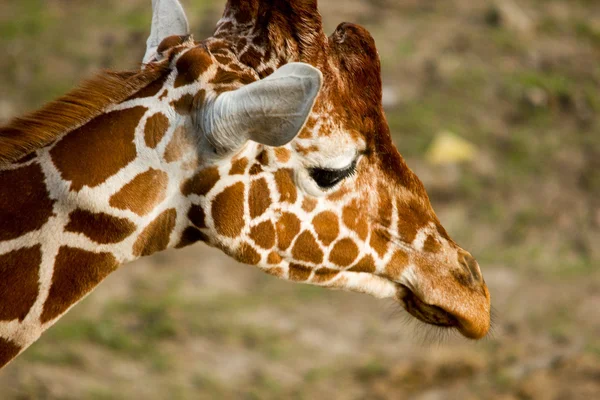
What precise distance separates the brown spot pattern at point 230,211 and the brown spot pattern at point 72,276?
1.39 feet

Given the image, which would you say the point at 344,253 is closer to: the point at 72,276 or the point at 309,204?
the point at 309,204

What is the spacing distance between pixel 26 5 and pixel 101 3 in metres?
1.20

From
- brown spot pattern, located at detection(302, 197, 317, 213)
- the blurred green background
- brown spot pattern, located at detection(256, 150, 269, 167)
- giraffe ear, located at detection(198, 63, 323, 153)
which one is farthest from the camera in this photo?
the blurred green background

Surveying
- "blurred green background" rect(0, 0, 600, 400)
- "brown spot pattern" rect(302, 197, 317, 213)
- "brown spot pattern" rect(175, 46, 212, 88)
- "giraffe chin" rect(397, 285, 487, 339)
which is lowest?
"blurred green background" rect(0, 0, 600, 400)

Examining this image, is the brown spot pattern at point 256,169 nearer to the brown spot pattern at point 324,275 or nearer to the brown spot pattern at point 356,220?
the brown spot pattern at point 356,220

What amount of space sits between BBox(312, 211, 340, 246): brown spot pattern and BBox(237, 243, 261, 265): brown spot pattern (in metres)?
0.27

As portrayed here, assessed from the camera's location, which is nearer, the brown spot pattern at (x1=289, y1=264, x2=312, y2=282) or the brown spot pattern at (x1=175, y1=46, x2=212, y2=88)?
the brown spot pattern at (x1=175, y1=46, x2=212, y2=88)

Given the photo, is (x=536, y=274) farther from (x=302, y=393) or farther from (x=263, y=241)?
(x=263, y=241)

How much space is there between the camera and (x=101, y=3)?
42.9ft

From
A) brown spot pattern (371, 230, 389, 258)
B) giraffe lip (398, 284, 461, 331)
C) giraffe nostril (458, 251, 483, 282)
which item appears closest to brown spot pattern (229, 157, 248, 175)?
brown spot pattern (371, 230, 389, 258)

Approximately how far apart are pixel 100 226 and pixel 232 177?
53cm

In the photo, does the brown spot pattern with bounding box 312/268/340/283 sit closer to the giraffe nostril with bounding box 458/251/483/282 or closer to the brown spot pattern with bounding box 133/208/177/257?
the giraffe nostril with bounding box 458/251/483/282

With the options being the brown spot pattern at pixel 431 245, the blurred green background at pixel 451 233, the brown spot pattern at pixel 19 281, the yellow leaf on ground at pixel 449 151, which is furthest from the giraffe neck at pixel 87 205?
the yellow leaf on ground at pixel 449 151

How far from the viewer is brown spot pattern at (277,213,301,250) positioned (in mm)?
3195
